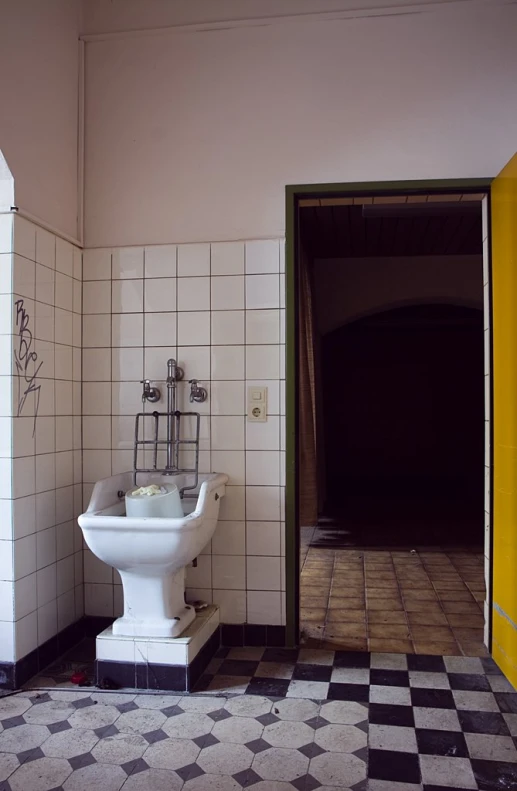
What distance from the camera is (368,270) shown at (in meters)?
6.70

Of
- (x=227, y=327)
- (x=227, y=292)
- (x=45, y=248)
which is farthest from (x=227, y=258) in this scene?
(x=45, y=248)

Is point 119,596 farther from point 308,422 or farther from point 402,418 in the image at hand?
point 402,418

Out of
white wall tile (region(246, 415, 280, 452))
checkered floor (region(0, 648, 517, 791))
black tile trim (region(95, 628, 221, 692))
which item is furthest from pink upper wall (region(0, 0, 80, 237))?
checkered floor (region(0, 648, 517, 791))

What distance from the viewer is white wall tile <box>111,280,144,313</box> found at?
3055 millimetres

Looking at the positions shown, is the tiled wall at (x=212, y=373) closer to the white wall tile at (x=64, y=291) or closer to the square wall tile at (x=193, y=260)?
the square wall tile at (x=193, y=260)

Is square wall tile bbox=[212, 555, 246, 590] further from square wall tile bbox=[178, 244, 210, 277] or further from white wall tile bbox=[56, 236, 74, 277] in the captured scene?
white wall tile bbox=[56, 236, 74, 277]

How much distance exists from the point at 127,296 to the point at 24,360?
2.14 ft

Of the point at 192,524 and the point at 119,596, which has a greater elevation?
the point at 192,524

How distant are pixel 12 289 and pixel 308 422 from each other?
11.4ft

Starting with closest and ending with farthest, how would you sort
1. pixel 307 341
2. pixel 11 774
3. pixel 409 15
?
pixel 11 774 → pixel 409 15 → pixel 307 341

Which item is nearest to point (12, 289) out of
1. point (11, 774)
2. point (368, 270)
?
point (11, 774)

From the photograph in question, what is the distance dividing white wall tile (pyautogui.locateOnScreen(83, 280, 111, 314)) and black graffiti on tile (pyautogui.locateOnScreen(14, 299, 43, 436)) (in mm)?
492

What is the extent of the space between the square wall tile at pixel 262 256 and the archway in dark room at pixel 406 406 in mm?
4887

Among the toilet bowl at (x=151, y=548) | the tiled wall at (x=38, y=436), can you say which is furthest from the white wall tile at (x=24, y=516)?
the toilet bowl at (x=151, y=548)
